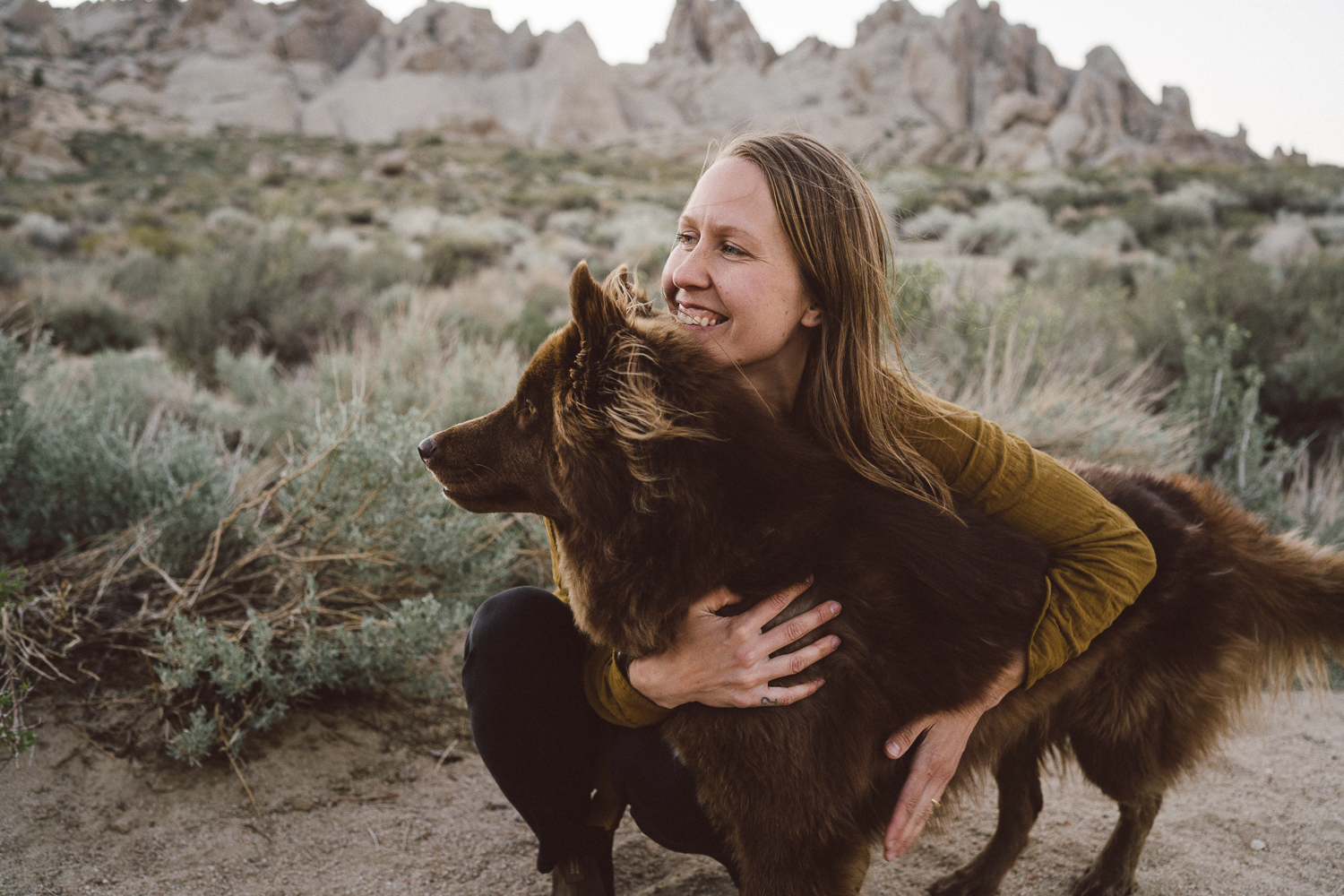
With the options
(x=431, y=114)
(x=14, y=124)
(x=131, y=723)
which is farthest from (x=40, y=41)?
(x=131, y=723)

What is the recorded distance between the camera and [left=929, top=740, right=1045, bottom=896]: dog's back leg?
254 centimetres

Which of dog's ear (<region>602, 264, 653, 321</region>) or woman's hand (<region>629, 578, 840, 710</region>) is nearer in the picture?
woman's hand (<region>629, 578, 840, 710</region>)

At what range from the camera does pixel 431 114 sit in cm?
7619

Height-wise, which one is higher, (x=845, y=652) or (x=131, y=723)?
(x=845, y=652)

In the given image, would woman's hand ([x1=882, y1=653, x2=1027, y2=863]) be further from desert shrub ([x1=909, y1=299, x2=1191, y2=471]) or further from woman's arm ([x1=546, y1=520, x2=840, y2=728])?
desert shrub ([x1=909, y1=299, x2=1191, y2=471])

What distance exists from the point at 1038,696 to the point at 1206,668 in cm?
49

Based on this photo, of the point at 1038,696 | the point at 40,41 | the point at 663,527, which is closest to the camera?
the point at 663,527

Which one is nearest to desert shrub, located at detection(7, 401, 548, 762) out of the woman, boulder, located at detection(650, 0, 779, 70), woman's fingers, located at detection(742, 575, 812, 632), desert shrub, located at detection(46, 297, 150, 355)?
the woman

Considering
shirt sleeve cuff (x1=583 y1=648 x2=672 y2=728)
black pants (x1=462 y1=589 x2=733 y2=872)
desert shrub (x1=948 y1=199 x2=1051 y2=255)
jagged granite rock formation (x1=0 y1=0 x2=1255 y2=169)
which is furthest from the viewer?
jagged granite rock formation (x1=0 y1=0 x2=1255 y2=169)

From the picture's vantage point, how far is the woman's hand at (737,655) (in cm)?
175

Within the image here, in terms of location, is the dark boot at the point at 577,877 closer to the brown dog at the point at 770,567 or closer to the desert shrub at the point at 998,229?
the brown dog at the point at 770,567

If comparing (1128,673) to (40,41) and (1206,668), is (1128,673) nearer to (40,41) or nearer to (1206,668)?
(1206,668)

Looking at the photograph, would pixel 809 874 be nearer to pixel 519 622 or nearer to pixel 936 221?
pixel 519 622

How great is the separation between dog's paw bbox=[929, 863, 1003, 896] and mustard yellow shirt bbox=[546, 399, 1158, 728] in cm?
105
